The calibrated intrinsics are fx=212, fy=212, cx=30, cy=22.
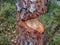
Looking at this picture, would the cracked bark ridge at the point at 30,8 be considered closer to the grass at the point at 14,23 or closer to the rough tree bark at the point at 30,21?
the rough tree bark at the point at 30,21

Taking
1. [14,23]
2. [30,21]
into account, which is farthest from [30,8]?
[14,23]

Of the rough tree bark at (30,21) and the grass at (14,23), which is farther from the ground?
the rough tree bark at (30,21)

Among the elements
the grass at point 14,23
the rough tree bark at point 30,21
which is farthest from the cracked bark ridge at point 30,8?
the grass at point 14,23

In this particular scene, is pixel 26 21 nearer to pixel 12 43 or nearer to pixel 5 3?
pixel 12 43

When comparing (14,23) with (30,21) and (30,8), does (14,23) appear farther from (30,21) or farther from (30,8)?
(30,8)

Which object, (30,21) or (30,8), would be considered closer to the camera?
(30,8)

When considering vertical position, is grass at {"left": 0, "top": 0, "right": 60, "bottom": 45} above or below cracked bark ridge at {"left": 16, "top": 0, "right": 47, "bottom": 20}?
below

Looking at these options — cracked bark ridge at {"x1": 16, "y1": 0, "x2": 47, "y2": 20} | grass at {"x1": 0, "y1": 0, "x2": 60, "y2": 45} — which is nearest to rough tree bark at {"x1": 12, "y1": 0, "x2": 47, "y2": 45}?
cracked bark ridge at {"x1": 16, "y1": 0, "x2": 47, "y2": 20}

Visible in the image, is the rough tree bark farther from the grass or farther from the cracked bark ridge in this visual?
the grass

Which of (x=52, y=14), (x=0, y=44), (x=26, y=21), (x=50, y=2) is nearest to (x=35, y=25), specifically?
(x=26, y=21)

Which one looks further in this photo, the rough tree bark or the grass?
the grass
